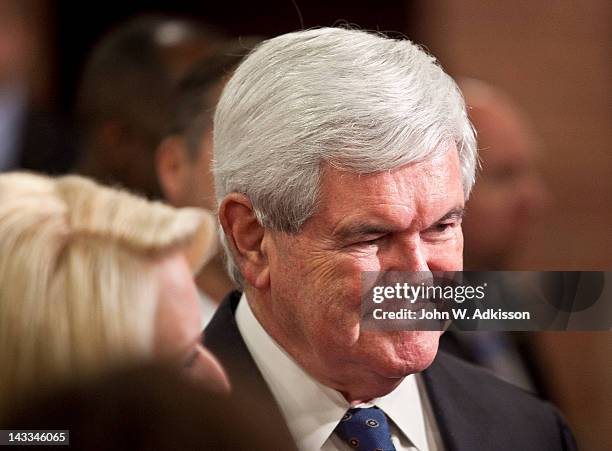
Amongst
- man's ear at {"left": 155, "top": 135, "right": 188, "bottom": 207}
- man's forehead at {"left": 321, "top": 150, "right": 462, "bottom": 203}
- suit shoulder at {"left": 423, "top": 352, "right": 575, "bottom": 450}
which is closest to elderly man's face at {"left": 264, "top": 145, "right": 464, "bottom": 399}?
man's forehead at {"left": 321, "top": 150, "right": 462, "bottom": 203}

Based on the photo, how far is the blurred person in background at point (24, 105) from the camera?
5.35 feet

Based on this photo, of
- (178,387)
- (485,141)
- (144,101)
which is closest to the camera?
(178,387)

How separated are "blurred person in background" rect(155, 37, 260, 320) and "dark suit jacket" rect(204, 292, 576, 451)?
1.8 inches

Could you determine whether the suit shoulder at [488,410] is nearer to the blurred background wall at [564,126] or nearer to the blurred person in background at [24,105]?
the blurred background wall at [564,126]

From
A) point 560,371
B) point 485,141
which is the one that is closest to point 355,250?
point 485,141

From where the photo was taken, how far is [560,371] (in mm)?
1584

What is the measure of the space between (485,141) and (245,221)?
0.39 metres

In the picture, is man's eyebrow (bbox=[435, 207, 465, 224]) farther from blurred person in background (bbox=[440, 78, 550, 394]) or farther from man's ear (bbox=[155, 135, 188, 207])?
man's ear (bbox=[155, 135, 188, 207])

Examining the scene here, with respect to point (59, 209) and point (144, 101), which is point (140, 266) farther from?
point (144, 101)

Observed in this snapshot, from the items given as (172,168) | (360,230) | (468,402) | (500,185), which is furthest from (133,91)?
(468,402)

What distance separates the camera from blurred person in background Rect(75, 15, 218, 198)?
64.4 inches

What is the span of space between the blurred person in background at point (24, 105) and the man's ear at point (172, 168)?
5.7 inches

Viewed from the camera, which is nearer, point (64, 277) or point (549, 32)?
point (64, 277)

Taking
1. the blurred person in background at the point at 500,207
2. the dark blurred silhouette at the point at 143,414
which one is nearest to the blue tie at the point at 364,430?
the blurred person in background at the point at 500,207
